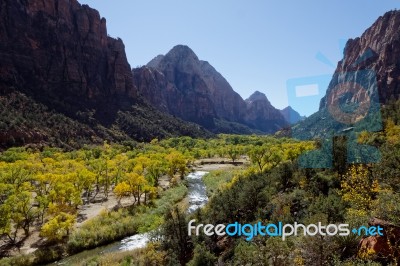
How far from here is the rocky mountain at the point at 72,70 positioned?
128 m

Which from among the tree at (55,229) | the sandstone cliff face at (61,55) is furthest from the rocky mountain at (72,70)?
the tree at (55,229)

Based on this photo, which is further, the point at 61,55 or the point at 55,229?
the point at 61,55

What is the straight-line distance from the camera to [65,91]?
13950 centimetres

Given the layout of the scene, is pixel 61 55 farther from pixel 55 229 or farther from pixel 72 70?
pixel 55 229

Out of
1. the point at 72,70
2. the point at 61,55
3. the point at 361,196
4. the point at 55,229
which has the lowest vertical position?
the point at 55,229

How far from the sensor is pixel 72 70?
488 ft

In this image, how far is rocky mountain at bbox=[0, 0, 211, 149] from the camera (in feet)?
419

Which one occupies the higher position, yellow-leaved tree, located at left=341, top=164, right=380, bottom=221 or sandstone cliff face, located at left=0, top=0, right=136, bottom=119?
sandstone cliff face, located at left=0, top=0, right=136, bottom=119

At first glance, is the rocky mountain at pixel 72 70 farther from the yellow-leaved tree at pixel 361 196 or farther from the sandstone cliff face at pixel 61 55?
the yellow-leaved tree at pixel 361 196

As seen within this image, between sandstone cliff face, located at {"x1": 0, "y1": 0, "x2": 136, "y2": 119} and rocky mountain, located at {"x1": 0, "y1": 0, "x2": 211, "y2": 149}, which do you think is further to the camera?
sandstone cliff face, located at {"x1": 0, "y1": 0, "x2": 136, "y2": 119}

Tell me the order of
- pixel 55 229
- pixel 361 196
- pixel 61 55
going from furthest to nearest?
pixel 61 55 < pixel 55 229 < pixel 361 196

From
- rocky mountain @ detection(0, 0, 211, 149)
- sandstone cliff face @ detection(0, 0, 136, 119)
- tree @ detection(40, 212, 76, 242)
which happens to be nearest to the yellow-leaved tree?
tree @ detection(40, 212, 76, 242)

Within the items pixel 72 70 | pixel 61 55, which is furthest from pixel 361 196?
pixel 61 55

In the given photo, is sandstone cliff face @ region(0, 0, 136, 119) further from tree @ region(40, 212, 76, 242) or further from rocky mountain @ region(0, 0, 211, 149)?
tree @ region(40, 212, 76, 242)
